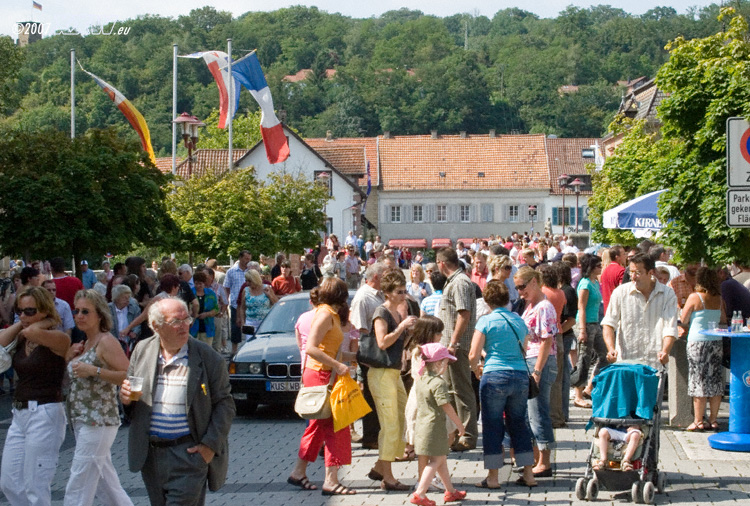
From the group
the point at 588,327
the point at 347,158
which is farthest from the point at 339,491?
the point at 347,158

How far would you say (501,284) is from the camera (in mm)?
8930

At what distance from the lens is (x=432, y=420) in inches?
330

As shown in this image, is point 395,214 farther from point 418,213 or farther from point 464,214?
point 464,214

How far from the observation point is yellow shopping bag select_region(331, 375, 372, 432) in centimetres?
866

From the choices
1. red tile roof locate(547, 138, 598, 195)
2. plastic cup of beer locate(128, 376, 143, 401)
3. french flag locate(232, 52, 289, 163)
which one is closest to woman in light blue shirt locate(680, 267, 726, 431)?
plastic cup of beer locate(128, 376, 143, 401)

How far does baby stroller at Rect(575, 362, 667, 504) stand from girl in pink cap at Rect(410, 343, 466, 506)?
105 cm

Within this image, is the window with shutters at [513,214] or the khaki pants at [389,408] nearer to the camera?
the khaki pants at [389,408]

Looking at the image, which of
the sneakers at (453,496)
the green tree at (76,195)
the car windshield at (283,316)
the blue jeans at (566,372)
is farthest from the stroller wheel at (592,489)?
the green tree at (76,195)

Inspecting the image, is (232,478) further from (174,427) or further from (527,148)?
(527,148)

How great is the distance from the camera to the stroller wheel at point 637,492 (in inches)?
321

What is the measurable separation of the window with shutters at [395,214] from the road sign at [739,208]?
76.9 meters

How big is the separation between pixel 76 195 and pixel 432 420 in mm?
11846

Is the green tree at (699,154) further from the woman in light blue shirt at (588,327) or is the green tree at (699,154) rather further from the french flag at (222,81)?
the french flag at (222,81)

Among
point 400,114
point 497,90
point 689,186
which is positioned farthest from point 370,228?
point 689,186
